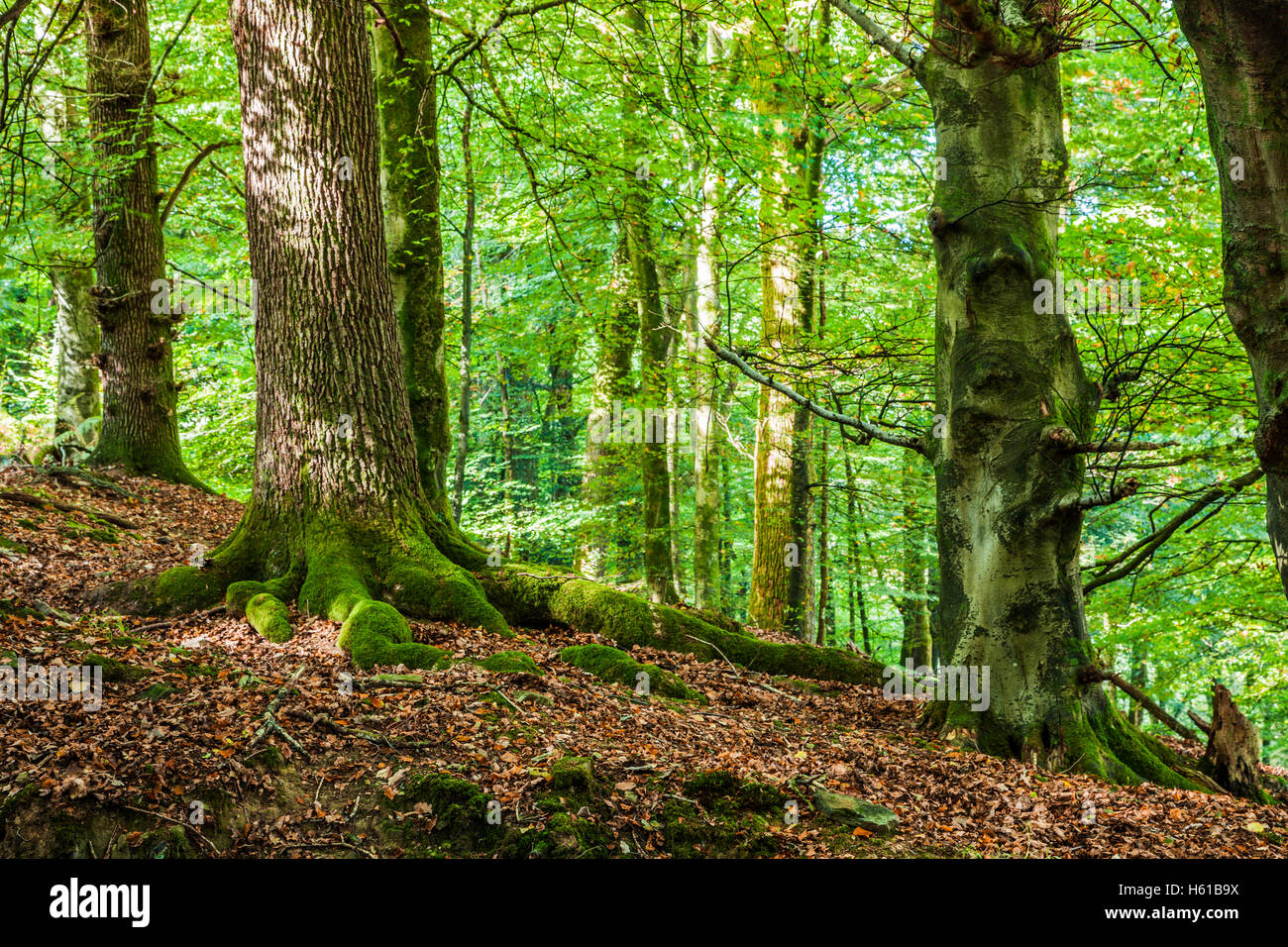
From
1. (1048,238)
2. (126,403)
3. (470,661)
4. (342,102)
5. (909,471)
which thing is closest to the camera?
(470,661)

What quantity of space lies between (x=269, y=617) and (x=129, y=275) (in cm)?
746

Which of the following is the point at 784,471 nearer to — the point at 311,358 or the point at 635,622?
the point at 635,622

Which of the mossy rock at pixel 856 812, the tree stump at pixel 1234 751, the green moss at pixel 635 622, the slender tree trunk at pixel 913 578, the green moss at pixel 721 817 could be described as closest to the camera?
the green moss at pixel 721 817

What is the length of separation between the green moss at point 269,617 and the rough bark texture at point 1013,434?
4.39m

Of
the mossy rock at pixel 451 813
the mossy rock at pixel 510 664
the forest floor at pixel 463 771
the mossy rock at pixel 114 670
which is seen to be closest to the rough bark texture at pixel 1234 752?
the forest floor at pixel 463 771

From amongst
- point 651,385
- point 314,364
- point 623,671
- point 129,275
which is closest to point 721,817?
point 623,671

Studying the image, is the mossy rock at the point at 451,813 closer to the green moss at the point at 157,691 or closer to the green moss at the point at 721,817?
the green moss at the point at 721,817

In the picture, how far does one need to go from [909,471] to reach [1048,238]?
8.84 meters

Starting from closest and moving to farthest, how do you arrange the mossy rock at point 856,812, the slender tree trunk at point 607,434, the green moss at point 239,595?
the mossy rock at point 856,812 → the green moss at point 239,595 → the slender tree trunk at point 607,434

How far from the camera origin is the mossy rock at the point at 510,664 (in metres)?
5.07

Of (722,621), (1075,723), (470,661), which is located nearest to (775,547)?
(722,621)

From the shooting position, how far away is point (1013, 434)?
5.52 meters
